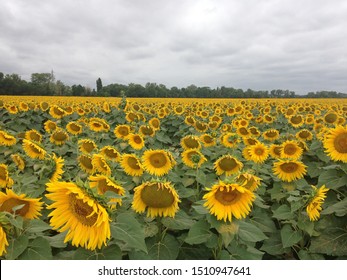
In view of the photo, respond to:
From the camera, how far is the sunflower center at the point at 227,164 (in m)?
3.94

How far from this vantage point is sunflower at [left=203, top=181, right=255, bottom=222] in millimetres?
2453

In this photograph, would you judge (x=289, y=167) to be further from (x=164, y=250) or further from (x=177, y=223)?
(x=164, y=250)

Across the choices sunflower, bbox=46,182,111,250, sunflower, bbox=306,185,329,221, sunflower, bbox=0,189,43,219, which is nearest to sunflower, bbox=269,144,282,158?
sunflower, bbox=306,185,329,221

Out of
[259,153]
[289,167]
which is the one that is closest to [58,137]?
[259,153]

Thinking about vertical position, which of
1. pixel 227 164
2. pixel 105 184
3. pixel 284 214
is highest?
pixel 105 184

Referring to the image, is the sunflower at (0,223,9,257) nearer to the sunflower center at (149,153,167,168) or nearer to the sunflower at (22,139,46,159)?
the sunflower center at (149,153,167,168)

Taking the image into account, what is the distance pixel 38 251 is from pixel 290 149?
4.15 m

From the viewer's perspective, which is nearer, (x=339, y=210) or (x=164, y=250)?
(x=164, y=250)

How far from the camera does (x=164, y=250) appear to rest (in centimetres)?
262

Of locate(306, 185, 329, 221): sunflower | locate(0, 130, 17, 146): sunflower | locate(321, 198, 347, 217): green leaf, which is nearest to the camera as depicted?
locate(306, 185, 329, 221): sunflower

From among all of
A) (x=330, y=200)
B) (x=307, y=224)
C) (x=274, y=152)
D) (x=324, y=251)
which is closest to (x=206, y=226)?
(x=307, y=224)

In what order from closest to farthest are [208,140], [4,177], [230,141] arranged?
1. [4,177]
2. [230,141]
3. [208,140]

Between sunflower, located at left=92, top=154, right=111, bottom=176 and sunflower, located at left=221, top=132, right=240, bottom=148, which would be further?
sunflower, located at left=221, top=132, right=240, bottom=148

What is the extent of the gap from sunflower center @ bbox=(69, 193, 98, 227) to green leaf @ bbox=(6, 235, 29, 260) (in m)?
0.34
